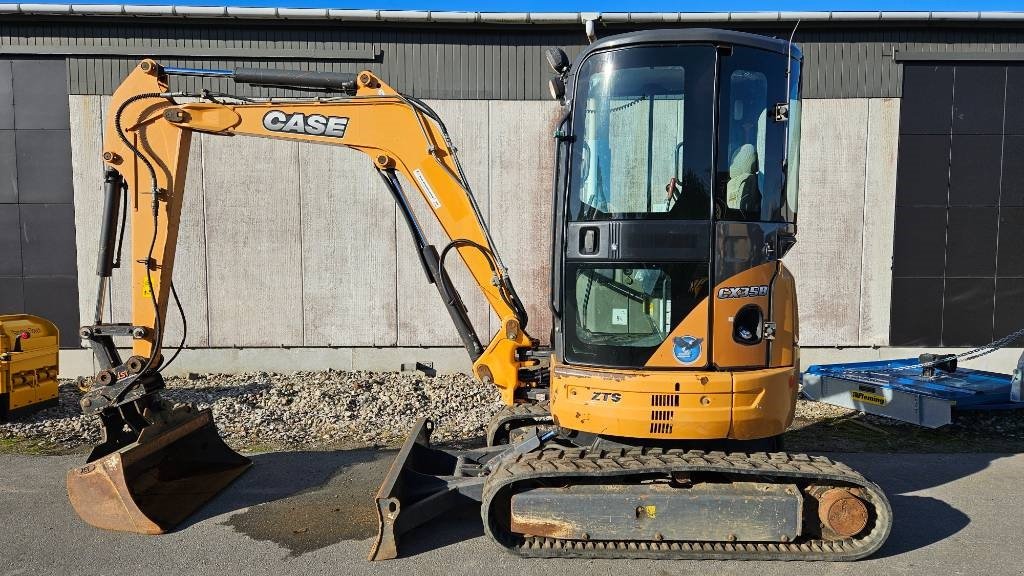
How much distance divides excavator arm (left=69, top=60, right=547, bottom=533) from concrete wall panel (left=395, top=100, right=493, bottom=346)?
14.6 ft

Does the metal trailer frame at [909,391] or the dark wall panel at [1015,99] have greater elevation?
the dark wall panel at [1015,99]

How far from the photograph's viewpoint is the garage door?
30.6ft

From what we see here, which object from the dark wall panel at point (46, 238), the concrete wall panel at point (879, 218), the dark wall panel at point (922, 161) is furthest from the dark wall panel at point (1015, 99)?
the dark wall panel at point (46, 238)

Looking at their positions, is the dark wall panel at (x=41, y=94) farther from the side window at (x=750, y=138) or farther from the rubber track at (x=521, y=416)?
the side window at (x=750, y=138)

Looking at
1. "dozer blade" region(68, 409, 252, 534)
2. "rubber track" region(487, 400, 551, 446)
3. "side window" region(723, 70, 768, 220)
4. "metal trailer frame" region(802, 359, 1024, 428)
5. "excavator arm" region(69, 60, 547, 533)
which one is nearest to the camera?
"side window" region(723, 70, 768, 220)

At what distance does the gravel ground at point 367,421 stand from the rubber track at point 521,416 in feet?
3.70

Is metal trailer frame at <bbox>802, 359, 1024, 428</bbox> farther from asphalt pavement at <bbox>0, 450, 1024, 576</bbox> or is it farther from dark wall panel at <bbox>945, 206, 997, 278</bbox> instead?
dark wall panel at <bbox>945, 206, 997, 278</bbox>

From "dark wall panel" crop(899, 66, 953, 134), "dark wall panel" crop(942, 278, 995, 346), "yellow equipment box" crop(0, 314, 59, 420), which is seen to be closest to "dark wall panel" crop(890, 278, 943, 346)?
"dark wall panel" crop(942, 278, 995, 346)

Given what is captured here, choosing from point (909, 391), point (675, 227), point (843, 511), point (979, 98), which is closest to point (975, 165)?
point (979, 98)

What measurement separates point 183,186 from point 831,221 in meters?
8.54

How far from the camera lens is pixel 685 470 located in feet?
13.3

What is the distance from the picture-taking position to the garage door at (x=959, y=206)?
9.33 m

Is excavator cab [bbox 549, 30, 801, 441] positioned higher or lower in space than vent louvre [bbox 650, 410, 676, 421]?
higher

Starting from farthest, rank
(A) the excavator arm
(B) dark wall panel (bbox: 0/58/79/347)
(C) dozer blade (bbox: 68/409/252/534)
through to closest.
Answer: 1. (B) dark wall panel (bbox: 0/58/79/347)
2. (A) the excavator arm
3. (C) dozer blade (bbox: 68/409/252/534)
